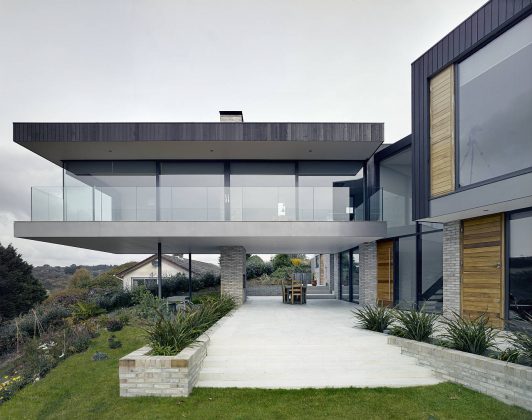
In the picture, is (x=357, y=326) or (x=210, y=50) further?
(x=210, y=50)

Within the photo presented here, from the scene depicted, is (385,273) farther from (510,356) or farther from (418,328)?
(510,356)

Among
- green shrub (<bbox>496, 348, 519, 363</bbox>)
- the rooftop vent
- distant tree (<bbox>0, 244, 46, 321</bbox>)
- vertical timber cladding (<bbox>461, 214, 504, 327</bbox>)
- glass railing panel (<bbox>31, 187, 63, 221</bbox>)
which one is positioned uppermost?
the rooftop vent

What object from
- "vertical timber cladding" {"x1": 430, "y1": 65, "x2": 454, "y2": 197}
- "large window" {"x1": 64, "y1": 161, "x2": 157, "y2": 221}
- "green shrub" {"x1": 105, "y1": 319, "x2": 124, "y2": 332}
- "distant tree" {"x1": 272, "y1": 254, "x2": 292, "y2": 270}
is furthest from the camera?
"distant tree" {"x1": 272, "y1": 254, "x2": 292, "y2": 270}

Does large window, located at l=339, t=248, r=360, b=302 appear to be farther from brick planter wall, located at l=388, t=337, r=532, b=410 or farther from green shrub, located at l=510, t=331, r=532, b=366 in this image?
green shrub, located at l=510, t=331, r=532, b=366

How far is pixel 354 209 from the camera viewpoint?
13625 millimetres

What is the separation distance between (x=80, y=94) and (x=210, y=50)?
6.06 meters

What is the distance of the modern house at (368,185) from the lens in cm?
823

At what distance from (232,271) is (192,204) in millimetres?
3522

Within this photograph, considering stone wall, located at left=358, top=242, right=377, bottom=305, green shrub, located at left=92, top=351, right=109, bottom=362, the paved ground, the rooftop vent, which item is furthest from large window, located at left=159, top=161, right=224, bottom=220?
stone wall, located at left=358, top=242, right=377, bottom=305

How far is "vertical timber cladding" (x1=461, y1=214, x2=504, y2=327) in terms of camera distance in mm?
8945

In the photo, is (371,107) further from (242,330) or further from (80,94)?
(242,330)

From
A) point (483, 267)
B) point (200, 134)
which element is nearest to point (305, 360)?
point (483, 267)

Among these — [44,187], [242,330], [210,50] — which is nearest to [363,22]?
[210,50]

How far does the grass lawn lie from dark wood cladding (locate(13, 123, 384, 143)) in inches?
331
